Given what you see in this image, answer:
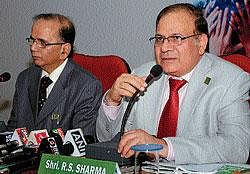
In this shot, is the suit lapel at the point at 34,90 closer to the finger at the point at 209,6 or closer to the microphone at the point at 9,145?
the microphone at the point at 9,145

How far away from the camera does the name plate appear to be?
4.61ft

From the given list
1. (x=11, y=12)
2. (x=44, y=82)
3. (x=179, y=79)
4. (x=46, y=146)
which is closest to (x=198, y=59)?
(x=179, y=79)

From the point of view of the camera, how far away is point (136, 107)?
2.35 metres

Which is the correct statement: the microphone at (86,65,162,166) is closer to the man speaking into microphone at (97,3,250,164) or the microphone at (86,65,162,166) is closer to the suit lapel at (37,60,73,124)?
the man speaking into microphone at (97,3,250,164)

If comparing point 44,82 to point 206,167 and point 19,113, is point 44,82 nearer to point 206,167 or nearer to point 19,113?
point 19,113

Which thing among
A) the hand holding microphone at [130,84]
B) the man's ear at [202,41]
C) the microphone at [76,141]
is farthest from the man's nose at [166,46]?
the microphone at [76,141]

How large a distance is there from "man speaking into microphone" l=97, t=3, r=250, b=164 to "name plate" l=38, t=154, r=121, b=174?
53 cm

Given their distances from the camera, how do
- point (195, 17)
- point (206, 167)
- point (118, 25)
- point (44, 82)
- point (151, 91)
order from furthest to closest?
1. point (118, 25)
2. point (44, 82)
3. point (151, 91)
4. point (195, 17)
5. point (206, 167)

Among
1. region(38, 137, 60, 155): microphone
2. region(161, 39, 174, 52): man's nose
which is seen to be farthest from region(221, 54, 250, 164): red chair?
region(38, 137, 60, 155): microphone

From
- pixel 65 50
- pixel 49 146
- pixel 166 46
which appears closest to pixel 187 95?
pixel 166 46

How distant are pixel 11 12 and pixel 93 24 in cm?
95

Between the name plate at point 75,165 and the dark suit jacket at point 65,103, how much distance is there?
105cm

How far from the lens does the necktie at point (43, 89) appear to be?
2.81 m

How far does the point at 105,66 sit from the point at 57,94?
323mm
